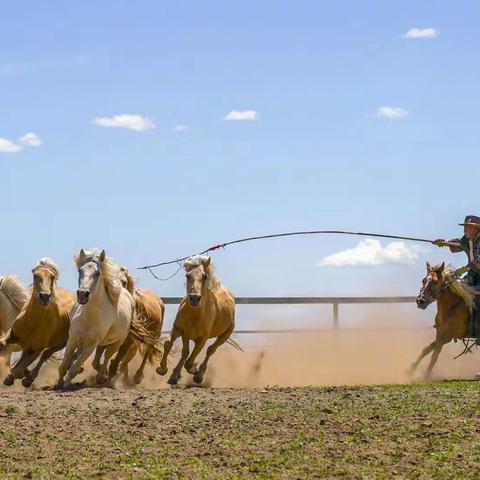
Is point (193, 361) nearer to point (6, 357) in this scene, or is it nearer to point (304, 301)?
point (6, 357)

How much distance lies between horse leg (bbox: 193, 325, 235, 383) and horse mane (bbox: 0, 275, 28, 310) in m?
2.51

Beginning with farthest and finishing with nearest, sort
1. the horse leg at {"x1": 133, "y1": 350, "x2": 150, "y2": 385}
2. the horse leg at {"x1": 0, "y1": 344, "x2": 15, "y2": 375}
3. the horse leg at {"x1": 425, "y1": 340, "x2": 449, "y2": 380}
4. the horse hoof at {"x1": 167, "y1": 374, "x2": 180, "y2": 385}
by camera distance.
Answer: the horse leg at {"x1": 425, "y1": 340, "x2": 449, "y2": 380}
the horse leg at {"x1": 133, "y1": 350, "x2": 150, "y2": 385}
the horse hoof at {"x1": 167, "y1": 374, "x2": 180, "y2": 385}
the horse leg at {"x1": 0, "y1": 344, "x2": 15, "y2": 375}

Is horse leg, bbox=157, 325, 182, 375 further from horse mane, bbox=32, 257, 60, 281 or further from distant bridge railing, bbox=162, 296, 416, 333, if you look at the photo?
distant bridge railing, bbox=162, 296, 416, 333

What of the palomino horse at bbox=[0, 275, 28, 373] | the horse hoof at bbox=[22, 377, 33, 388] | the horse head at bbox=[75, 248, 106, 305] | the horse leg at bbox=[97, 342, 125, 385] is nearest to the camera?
the horse head at bbox=[75, 248, 106, 305]

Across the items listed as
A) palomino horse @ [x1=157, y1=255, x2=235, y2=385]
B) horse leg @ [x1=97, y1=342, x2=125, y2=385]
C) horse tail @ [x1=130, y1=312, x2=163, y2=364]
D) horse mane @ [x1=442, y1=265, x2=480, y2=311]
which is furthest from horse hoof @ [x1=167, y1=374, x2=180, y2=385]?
horse mane @ [x1=442, y1=265, x2=480, y2=311]

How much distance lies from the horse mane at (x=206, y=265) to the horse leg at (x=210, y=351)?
3.72 ft

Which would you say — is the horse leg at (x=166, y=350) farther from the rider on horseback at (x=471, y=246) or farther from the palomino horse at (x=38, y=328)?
the rider on horseback at (x=471, y=246)

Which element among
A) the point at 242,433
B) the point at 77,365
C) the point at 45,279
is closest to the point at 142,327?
the point at 77,365

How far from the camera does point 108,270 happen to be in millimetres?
15133

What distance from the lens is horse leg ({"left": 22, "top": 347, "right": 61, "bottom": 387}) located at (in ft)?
48.8

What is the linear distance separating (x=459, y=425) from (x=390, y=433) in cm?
70

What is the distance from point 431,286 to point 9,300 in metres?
6.11

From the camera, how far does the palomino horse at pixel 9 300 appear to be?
16.3 meters

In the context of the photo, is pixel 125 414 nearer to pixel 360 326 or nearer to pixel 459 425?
pixel 459 425
